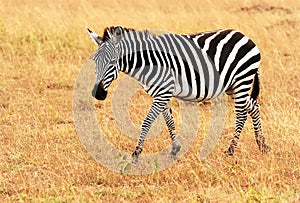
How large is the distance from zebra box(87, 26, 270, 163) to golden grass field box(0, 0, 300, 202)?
1.73 ft

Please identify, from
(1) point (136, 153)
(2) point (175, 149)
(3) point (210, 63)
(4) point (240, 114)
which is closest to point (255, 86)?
(4) point (240, 114)

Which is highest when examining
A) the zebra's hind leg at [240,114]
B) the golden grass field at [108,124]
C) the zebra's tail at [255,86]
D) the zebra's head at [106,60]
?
the zebra's head at [106,60]

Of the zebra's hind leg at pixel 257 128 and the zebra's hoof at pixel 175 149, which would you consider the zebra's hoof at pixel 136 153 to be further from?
the zebra's hind leg at pixel 257 128

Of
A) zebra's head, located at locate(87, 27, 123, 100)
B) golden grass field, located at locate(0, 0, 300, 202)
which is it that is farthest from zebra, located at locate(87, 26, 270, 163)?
golden grass field, located at locate(0, 0, 300, 202)

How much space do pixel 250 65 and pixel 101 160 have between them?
6.41 feet

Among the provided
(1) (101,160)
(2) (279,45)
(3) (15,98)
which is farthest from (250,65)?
(2) (279,45)

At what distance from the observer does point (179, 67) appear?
6859 mm

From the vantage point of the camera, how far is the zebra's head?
6.38 m

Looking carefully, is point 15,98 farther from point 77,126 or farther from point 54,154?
point 54,154

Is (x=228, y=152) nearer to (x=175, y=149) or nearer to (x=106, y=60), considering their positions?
(x=175, y=149)

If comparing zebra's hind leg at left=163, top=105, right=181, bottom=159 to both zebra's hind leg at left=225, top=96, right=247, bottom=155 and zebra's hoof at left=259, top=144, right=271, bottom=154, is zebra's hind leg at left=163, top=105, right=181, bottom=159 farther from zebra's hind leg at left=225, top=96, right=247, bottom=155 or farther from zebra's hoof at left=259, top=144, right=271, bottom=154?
zebra's hoof at left=259, top=144, right=271, bottom=154

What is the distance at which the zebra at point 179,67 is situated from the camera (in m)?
6.55

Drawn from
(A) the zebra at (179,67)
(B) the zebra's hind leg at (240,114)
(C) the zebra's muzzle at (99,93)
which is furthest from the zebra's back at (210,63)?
(C) the zebra's muzzle at (99,93)

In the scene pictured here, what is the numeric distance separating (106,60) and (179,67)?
877 mm
